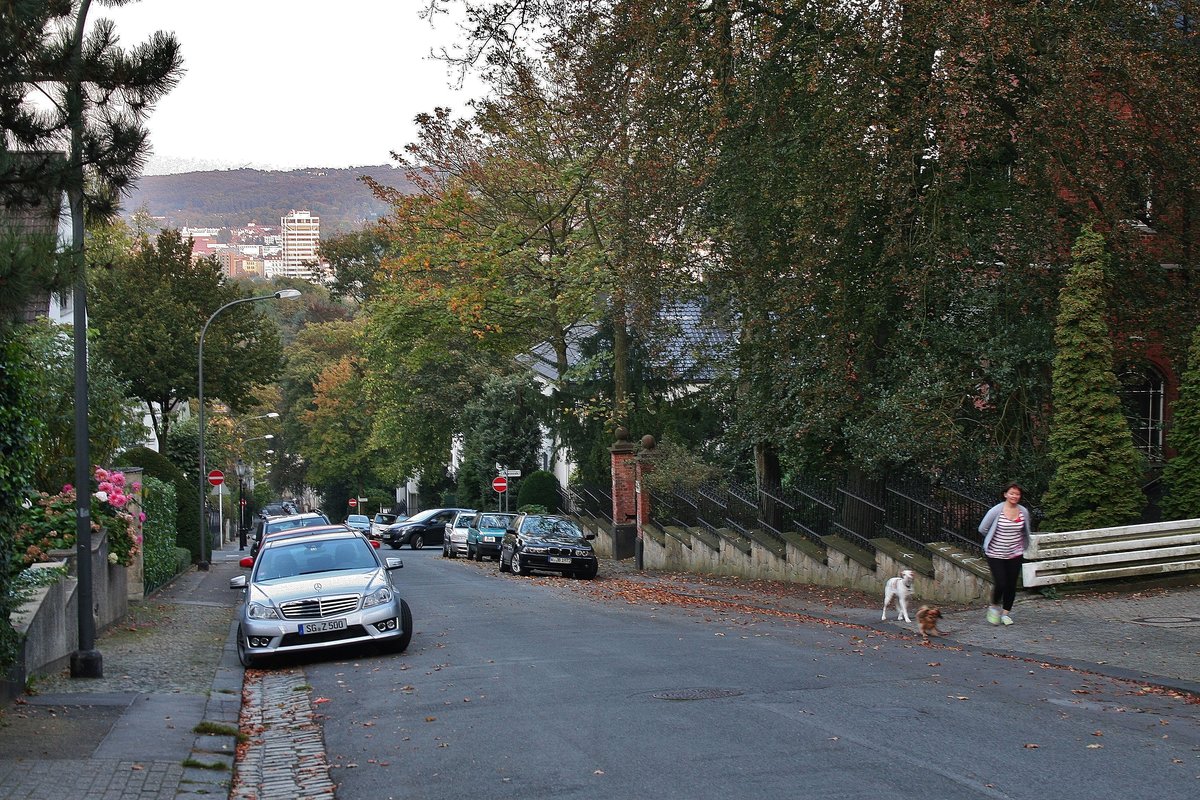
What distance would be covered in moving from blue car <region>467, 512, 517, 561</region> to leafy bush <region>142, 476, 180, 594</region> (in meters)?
14.1

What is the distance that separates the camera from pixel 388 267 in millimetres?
40062

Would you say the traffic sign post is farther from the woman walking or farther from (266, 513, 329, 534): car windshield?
the woman walking

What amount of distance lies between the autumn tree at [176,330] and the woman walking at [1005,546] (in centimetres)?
3038

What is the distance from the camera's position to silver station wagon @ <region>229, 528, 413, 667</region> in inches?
563

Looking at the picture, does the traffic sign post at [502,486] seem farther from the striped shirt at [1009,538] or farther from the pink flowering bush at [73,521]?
the striped shirt at [1009,538]

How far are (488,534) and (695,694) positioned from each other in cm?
3142

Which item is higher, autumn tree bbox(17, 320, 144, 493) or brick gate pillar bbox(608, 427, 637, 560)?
autumn tree bbox(17, 320, 144, 493)

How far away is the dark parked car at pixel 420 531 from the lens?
2227 inches

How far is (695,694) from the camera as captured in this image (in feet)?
34.9

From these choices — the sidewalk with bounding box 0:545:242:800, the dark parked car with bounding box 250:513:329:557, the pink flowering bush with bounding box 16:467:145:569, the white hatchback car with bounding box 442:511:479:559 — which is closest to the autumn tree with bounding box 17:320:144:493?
the pink flowering bush with bounding box 16:467:145:569

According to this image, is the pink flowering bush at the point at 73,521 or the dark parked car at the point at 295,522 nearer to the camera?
the pink flowering bush at the point at 73,521

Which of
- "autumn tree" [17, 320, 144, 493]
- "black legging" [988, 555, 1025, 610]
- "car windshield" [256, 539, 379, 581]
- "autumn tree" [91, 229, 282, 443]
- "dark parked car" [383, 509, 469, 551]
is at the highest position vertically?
"autumn tree" [91, 229, 282, 443]

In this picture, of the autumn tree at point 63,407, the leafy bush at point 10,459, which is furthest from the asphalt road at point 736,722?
the autumn tree at point 63,407

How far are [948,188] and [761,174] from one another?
3.06m
